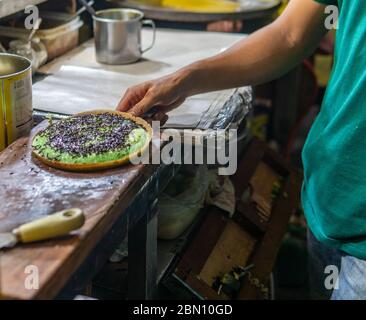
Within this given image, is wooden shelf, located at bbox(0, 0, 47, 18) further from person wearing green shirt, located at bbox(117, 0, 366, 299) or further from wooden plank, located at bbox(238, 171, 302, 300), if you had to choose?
wooden plank, located at bbox(238, 171, 302, 300)

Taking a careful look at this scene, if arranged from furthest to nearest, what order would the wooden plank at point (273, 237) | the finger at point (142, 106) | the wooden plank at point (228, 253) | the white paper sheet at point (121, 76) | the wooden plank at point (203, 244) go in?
the wooden plank at point (273, 237), the wooden plank at point (228, 253), the wooden plank at point (203, 244), the white paper sheet at point (121, 76), the finger at point (142, 106)

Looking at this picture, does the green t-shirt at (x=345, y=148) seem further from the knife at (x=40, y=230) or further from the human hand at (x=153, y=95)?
the knife at (x=40, y=230)

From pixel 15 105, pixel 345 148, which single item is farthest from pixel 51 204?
pixel 345 148

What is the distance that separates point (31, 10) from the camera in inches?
78.6

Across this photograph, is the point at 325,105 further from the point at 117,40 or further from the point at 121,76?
the point at 117,40

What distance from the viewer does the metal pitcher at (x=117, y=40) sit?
205 cm

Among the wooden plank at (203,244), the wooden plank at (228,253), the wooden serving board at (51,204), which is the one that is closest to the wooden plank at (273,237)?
the wooden plank at (228,253)

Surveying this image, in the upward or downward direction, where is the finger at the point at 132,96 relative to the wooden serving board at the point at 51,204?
upward

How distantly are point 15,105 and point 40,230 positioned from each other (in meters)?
0.48

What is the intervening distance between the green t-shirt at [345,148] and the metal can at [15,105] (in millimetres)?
731

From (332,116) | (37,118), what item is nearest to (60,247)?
(37,118)

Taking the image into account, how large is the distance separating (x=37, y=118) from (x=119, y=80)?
1.40 feet

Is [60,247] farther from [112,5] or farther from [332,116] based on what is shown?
[112,5]
